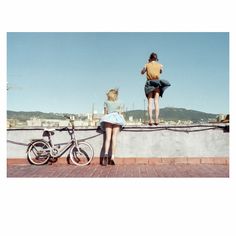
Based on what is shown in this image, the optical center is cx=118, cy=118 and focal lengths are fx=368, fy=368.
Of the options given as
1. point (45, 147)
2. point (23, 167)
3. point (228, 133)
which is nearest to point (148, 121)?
point (228, 133)

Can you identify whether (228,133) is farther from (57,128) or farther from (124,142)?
(57,128)

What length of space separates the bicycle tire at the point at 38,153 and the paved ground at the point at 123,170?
0.79 ft

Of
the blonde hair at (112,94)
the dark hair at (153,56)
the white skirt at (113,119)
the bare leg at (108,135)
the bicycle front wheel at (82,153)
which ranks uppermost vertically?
the dark hair at (153,56)

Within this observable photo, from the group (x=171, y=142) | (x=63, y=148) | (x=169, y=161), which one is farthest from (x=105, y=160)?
(x=171, y=142)

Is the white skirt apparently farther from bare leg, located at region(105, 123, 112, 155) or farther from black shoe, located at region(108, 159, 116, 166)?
black shoe, located at region(108, 159, 116, 166)

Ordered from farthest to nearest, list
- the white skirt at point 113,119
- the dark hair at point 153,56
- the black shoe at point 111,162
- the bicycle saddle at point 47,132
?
the dark hair at point 153,56 → the bicycle saddle at point 47,132 → the black shoe at point 111,162 → the white skirt at point 113,119

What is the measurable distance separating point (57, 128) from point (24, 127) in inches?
31.1

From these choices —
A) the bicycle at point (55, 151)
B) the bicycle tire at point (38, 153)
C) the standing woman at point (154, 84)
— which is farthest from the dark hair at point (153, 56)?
the bicycle tire at point (38, 153)

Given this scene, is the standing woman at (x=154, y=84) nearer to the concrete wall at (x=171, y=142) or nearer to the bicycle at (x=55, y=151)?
the concrete wall at (x=171, y=142)

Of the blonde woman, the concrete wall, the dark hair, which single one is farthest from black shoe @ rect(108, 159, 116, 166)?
the dark hair

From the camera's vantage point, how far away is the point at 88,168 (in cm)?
769

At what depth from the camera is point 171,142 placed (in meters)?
8.29

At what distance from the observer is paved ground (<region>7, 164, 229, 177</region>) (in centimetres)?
698

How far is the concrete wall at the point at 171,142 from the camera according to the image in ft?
27.1
